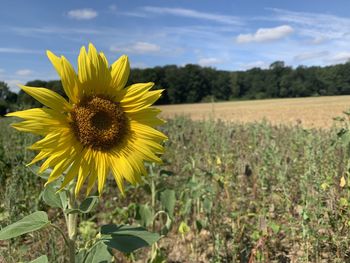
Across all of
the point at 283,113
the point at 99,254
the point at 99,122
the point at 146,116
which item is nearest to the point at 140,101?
the point at 146,116

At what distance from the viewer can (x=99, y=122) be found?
4.86 feet

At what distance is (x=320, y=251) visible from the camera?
260 centimetres

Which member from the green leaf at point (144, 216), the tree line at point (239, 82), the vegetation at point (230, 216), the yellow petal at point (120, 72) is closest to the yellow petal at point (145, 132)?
the yellow petal at point (120, 72)

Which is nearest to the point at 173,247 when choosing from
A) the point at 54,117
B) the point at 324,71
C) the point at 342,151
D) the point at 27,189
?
the point at 27,189

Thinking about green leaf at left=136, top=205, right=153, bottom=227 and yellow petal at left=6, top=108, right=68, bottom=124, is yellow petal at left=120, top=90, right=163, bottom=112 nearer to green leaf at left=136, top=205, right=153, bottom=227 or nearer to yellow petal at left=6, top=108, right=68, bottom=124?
yellow petal at left=6, top=108, right=68, bottom=124

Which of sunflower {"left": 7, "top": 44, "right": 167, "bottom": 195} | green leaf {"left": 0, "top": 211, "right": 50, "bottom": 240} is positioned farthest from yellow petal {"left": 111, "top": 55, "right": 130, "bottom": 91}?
green leaf {"left": 0, "top": 211, "right": 50, "bottom": 240}

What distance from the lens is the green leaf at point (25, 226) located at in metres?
1.20

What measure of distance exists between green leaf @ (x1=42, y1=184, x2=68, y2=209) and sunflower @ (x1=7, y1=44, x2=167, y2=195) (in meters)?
0.14

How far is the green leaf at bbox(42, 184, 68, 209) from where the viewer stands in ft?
4.80

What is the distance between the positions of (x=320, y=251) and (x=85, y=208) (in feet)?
6.14

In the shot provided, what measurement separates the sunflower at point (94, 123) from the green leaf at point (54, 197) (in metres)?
0.14

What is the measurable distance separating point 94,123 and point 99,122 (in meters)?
0.02

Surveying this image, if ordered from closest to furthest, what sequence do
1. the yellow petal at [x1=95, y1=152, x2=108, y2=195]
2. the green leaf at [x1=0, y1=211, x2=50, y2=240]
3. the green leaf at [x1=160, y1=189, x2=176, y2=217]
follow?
1. the green leaf at [x1=0, y1=211, x2=50, y2=240]
2. the yellow petal at [x1=95, y1=152, x2=108, y2=195]
3. the green leaf at [x1=160, y1=189, x2=176, y2=217]

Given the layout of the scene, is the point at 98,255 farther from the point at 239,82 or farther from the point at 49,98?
the point at 239,82
